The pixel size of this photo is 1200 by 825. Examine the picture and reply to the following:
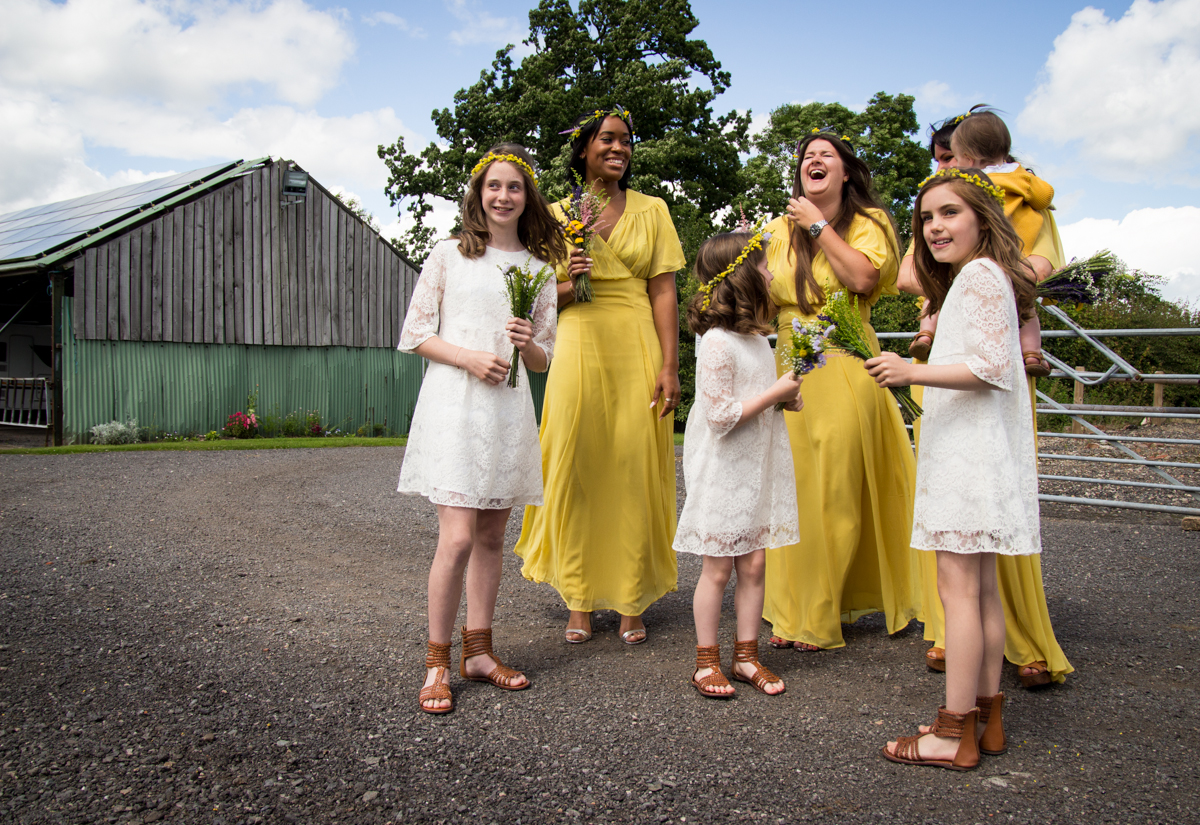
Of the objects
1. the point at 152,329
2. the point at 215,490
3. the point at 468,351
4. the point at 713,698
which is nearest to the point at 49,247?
the point at 152,329

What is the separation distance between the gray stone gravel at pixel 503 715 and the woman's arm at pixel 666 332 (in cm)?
118

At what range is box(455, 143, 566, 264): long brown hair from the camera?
3.33 m

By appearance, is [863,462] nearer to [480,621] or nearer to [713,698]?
[713,698]

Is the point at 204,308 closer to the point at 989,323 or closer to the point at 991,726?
the point at 989,323

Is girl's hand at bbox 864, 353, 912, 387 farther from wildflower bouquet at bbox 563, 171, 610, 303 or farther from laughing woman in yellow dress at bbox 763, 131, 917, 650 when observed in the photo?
wildflower bouquet at bbox 563, 171, 610, 303

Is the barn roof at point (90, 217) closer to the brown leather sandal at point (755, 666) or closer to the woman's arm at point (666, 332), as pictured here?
the woman's arm at point (666, 332)

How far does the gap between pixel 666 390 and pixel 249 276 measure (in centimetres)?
1483

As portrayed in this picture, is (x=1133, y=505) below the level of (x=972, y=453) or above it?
below

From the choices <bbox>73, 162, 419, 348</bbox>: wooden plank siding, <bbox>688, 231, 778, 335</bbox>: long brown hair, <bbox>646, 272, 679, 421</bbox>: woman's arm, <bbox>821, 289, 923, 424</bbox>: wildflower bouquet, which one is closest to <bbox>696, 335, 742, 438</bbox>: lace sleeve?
<bbox>688, 231, 778, 335</bbox>: long brown hair

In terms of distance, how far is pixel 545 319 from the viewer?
11.3ft

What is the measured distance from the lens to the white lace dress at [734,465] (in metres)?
3.27

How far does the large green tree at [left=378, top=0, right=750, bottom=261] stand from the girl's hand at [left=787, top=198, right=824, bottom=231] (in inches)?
757

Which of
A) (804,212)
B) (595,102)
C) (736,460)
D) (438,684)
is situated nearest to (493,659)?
(438,684)

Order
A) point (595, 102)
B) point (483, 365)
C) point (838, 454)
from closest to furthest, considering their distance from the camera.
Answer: point (483, 365) → point (838, 454) → point (595, 102)
